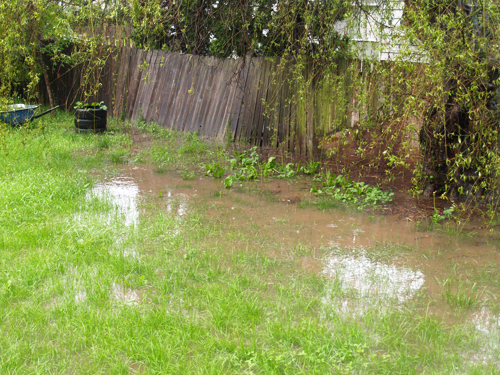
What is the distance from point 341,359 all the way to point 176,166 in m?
6.45

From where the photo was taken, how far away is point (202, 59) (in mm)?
11703

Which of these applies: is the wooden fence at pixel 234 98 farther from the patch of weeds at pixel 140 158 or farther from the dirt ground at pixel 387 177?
the patch of weeds at pixel 140 158

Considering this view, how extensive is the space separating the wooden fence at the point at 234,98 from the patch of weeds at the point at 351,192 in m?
1.09

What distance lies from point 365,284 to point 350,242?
1.12 metres

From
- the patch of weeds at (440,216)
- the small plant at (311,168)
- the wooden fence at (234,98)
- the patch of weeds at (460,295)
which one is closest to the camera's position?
the patch of weeds at (460,295)

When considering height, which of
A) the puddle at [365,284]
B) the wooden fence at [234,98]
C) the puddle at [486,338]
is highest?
the wooden fence at [234,98]

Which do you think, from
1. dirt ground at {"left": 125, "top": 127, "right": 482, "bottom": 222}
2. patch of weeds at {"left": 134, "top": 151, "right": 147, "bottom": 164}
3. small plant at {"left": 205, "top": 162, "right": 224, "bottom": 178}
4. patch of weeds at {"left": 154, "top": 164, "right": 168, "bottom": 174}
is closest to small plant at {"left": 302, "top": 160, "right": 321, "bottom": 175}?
dirt ground at {"left": 125, "top": 127, "right": 482, "bottom": 222}

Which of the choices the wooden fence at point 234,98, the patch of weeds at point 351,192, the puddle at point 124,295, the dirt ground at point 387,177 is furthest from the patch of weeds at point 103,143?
the puddle at point 124,295

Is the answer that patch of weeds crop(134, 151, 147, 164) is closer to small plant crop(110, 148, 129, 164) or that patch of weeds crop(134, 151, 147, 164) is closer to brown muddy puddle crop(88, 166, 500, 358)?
small plant crop(110, 148, 129, 164)

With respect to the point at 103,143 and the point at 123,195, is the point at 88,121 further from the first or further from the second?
the point at 123,195

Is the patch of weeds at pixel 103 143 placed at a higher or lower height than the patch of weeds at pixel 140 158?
higher

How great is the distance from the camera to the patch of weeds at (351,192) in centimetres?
701

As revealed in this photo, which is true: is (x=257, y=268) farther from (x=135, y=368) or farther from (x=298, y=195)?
(x=298, y=195)

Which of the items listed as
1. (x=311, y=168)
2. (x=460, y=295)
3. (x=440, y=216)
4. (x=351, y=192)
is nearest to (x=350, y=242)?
(x=440, y=216)
